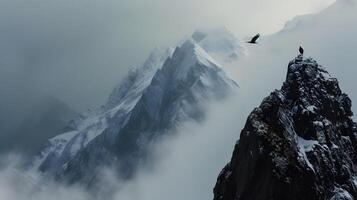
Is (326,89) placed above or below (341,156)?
above

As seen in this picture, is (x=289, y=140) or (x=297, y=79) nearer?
(x=289, y=140)

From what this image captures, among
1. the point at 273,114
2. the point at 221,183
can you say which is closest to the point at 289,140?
the point at 273,114

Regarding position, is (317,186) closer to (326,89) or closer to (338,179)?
(338,179)

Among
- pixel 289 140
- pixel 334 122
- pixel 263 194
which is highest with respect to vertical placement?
pixel 334 122

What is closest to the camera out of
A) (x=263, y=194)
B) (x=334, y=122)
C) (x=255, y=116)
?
(x=263, y=194)

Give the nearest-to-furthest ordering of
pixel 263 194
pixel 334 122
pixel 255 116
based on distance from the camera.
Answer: pixel 263 194 < pixel 255 116 < pixel 334 122

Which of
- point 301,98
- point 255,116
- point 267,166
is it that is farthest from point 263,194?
point 301,98

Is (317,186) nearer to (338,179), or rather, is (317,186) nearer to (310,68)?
(338,179)
